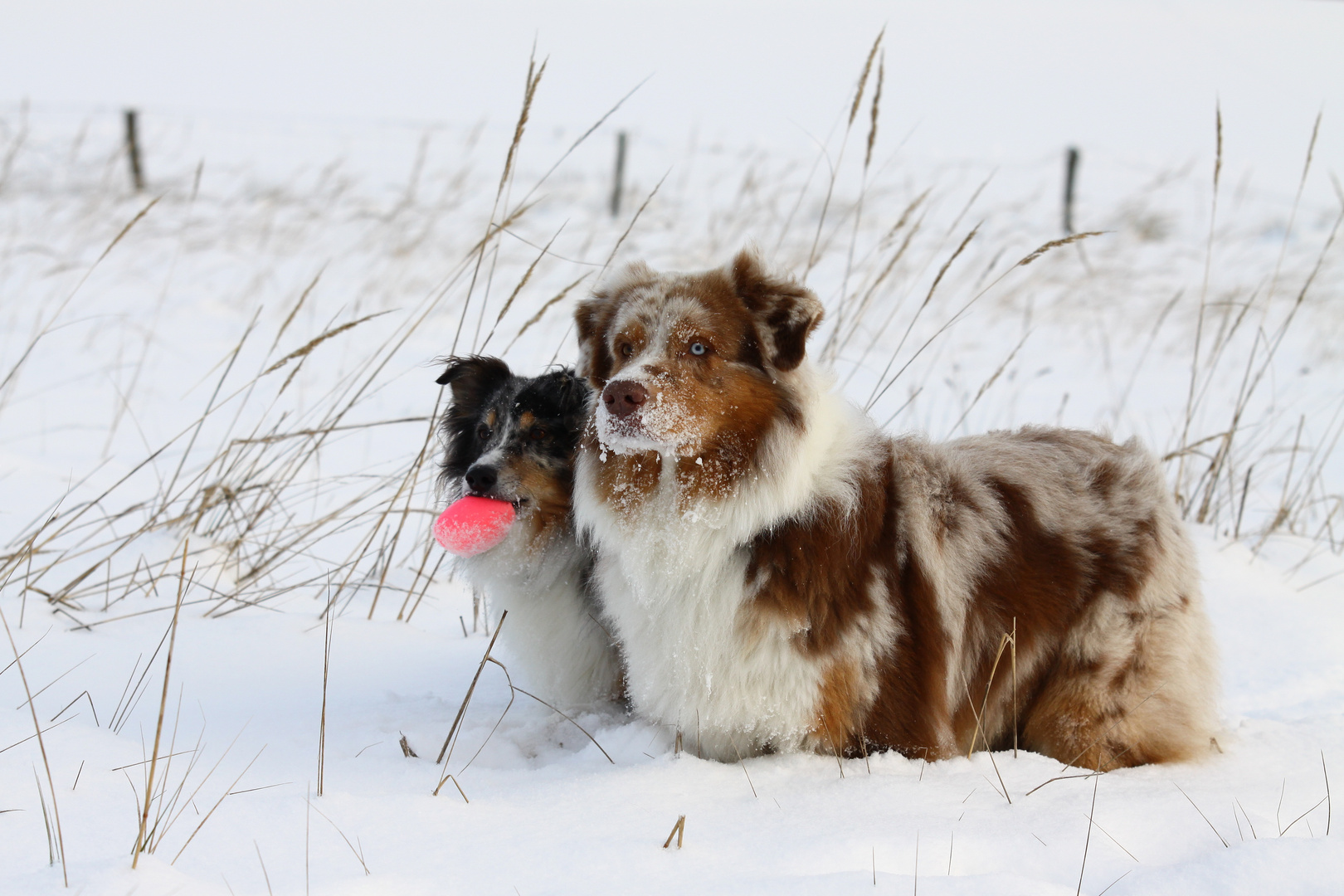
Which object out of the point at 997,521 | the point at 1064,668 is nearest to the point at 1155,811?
the point at 1064,668

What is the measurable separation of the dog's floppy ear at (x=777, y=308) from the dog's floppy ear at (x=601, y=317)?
42 centimetres

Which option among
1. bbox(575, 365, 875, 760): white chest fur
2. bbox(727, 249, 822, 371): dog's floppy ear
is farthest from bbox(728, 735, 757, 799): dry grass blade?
bbox(727, 249, 822, 371): dog's floppy ear

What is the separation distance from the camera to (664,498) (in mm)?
3400

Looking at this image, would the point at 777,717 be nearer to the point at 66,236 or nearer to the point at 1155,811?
the point at 1155,811

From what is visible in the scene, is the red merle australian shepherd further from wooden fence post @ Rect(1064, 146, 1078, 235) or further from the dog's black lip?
wooden fence post @ Rect(1064, 146, 1078, 235)

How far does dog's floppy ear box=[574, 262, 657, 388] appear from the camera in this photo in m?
3.81

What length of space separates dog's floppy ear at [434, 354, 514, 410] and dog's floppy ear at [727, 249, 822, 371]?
4.08ft

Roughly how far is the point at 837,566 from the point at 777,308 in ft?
2.93

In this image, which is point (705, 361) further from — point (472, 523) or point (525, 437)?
point (472, 523)

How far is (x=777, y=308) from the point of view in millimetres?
3467

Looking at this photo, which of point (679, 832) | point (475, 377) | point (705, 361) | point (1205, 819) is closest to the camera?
point (679, 832)

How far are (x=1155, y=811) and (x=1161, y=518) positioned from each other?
1229 millimetres

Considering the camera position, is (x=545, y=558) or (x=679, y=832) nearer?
(x=679, y=832)

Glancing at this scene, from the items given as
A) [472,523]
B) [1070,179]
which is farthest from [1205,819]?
[1070,179]
